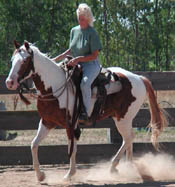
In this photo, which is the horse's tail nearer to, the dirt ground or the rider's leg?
the dirt ground

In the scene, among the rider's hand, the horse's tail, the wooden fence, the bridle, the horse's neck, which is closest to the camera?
the bridle

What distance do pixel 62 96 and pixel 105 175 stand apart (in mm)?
1511

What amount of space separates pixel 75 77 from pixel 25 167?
2.37 meters

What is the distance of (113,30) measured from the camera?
872 inches

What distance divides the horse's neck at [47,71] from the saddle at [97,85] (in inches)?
7.8

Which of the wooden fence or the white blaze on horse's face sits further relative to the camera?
the wooden fence

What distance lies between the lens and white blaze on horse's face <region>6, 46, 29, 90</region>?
583cm

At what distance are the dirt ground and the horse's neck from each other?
1328 millimetres

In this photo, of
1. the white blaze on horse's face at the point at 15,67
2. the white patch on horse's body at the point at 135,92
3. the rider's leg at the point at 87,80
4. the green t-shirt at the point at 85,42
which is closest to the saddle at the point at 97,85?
the rider's leg at the point at 87,80

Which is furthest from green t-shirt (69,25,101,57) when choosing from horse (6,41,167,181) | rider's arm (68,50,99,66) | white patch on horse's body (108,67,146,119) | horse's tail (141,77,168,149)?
horse's tail (141,77,168,149)

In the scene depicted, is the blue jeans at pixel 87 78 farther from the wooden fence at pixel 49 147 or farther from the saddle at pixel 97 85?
the wooden fence at pixel 49 147

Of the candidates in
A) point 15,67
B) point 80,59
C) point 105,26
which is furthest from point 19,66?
point 105,26

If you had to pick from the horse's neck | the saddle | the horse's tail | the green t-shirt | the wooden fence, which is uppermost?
the green t-shirt

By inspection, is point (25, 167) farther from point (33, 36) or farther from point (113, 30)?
point (113, 30)
